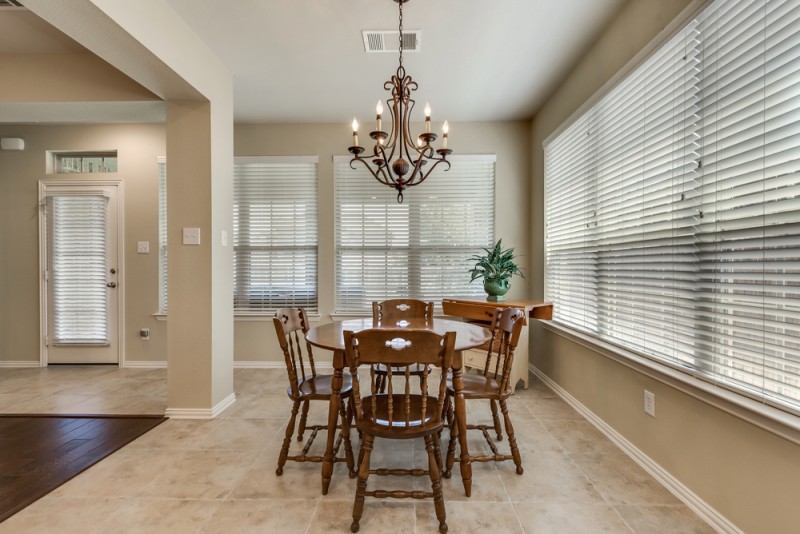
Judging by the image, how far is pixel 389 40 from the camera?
2572mm

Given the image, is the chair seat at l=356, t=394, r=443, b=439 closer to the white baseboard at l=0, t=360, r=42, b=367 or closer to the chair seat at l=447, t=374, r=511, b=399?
the chair seat at l=447, t=374, r=511, b=399

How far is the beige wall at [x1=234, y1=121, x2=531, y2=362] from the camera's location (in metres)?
4.09

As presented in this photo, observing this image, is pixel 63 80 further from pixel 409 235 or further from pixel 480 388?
pixel 480 388

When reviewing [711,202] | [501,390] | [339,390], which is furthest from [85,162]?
[711,202]

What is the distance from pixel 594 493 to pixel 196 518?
1.92m

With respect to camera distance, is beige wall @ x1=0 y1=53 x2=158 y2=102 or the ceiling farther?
beige wall @ x1=0 y1=53 x2=158 y2=102

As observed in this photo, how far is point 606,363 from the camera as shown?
2434 millimetres

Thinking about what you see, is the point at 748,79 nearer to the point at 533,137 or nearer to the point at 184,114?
the point at 533,137

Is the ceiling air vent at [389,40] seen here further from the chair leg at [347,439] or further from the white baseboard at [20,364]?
the white baseboard at [20,364]

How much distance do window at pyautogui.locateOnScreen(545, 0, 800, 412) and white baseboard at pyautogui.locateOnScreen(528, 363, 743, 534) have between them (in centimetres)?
58

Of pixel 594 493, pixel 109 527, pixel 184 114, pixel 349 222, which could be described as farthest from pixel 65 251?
pixel 594 493

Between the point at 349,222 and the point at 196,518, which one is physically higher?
the point at 349,222

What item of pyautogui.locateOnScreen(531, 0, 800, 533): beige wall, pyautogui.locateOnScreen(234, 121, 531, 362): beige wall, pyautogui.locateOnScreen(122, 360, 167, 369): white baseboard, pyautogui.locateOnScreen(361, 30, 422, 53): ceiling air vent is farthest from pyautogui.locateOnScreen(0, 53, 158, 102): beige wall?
pyautogui.locateOnScreen(531, 0, 800, 533): beige wall

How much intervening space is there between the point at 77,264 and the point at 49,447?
257 centimetres
